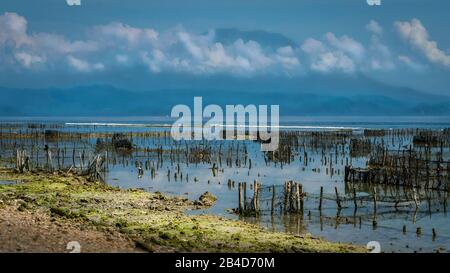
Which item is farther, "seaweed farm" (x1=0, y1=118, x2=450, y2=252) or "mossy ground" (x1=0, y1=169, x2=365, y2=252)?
"seaweed farm" (x1=0, y1=118, x2=450, y2=252)

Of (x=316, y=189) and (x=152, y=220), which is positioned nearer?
(x=152, y=220)

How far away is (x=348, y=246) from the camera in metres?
17.8

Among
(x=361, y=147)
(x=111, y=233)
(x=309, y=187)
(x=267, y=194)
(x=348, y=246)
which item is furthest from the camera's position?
(x=361, y=147)

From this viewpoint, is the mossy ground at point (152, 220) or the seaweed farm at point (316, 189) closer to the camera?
the mossy ground at point (152, 220)

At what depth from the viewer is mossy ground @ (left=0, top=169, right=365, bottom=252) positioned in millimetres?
16375

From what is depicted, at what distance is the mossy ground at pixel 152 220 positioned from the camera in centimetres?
1638

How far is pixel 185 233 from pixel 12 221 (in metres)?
5.27

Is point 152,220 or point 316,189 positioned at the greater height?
point 152,220

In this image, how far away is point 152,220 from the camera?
2022 cm
